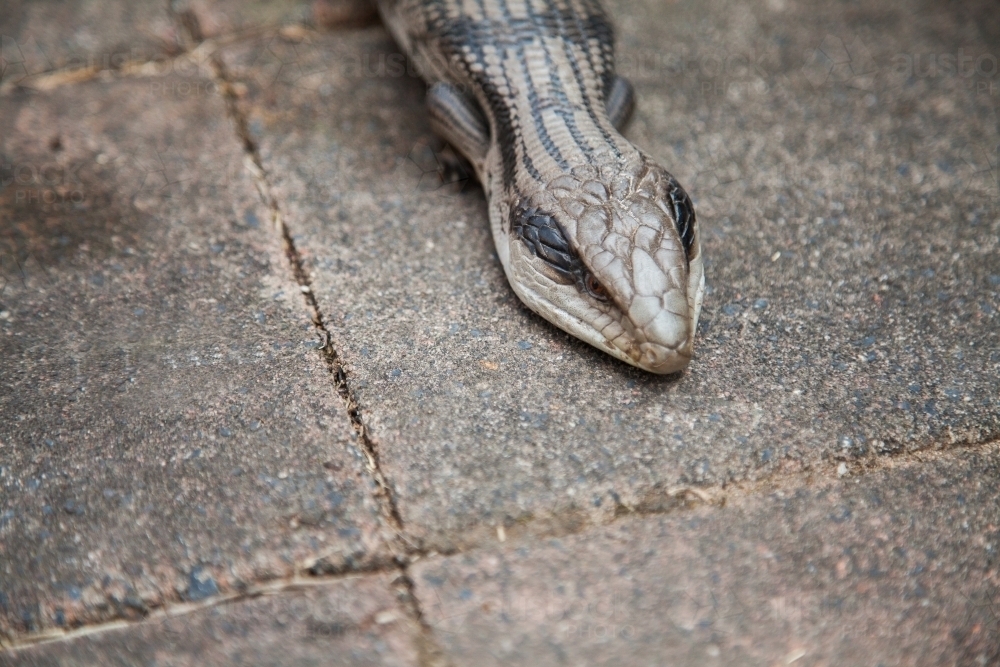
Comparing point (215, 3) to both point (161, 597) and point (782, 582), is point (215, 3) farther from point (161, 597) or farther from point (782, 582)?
point (782, 582)

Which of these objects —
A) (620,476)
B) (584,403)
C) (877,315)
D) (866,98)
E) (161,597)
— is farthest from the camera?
(866,98)

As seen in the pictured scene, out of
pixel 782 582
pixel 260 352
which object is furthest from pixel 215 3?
pixel 782 582

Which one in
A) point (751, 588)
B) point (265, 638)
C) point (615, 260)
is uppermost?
point (615, 260)

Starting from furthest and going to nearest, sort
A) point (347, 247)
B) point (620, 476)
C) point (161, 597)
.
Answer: point (347, 247), point (620, 476), point (161, 597)

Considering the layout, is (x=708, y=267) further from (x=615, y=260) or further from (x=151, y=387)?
(x=151, y=387)

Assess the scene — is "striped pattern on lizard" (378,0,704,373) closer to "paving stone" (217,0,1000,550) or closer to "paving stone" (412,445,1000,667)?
"paving stone" (217,0,1000,550)

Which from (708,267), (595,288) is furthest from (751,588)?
(708,267)

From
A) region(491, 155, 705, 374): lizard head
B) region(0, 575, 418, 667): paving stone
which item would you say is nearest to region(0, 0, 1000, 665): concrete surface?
region(0, 575, 418, 667): paving stone

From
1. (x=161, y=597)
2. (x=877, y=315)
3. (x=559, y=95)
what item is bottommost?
(x=161, y=597)
